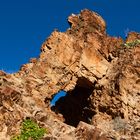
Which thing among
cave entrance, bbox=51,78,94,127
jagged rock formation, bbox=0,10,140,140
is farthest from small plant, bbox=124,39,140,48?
cave entrance, bbox=51,78,94,127

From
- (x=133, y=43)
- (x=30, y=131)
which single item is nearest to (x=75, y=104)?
(x=133, y=43)

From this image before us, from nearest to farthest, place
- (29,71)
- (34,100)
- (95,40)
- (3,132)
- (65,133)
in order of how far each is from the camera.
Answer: (3,132), (65,133), (34,100), (29,71), (95,40)

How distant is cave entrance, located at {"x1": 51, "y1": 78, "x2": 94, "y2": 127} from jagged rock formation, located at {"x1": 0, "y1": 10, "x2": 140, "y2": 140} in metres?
0.10

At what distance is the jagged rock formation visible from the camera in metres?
35.2

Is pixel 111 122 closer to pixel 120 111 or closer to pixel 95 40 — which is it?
pixel 120 111

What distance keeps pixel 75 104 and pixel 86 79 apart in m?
4.98

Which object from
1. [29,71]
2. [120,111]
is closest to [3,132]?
[29,71]

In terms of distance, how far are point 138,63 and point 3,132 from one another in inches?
595

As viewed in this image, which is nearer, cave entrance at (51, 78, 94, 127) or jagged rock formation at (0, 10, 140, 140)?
jagged rock formation at (0, 10, 140, 140)

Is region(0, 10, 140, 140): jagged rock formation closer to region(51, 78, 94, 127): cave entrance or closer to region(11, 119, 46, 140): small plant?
region(51, 78, 94, 127): cave entrance

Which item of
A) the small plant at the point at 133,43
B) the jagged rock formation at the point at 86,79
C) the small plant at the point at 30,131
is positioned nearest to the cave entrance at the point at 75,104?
the jagged rock formation at the point at 86,79

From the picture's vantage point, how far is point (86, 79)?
134 ft

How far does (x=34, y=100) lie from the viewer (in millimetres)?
36375

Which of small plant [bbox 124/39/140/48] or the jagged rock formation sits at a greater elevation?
small plant [bbox 124/39/140/48]
